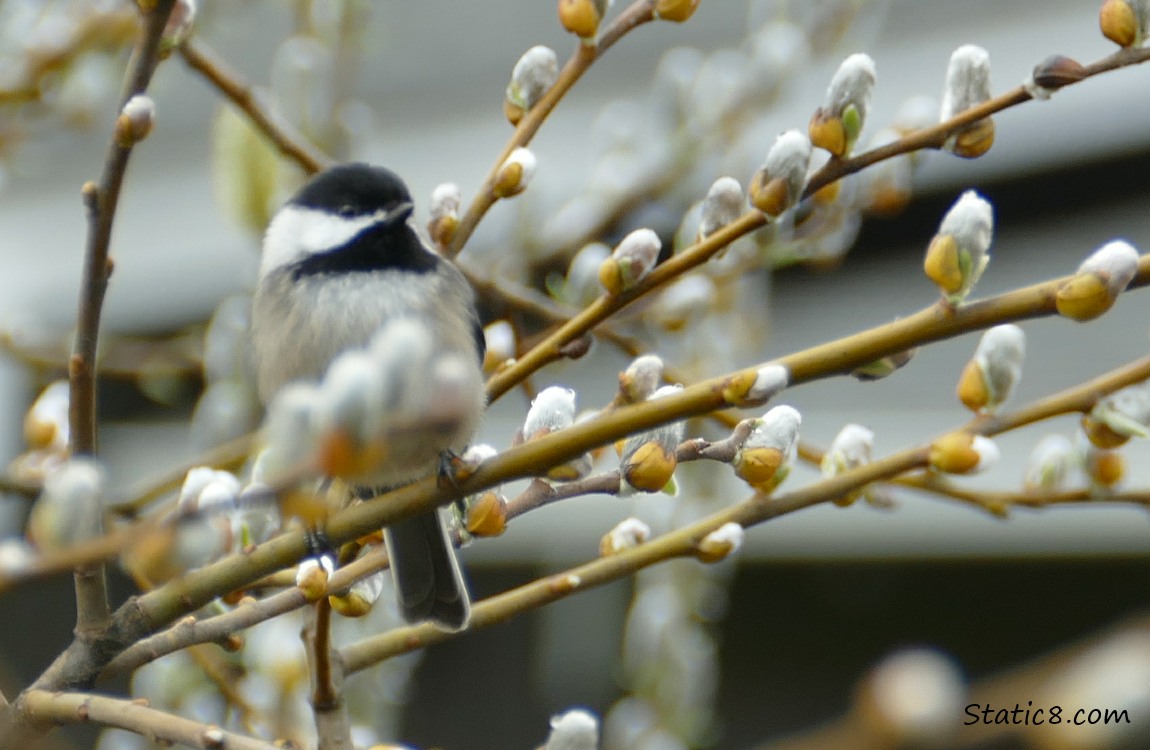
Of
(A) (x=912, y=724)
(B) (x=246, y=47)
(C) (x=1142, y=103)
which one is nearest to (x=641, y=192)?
Answer: (A) (x=912, y=724)

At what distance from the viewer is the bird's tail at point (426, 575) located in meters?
1.13

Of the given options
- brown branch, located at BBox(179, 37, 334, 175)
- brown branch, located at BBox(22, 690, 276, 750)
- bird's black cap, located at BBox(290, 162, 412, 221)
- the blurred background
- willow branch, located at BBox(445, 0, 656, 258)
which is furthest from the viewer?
the blurred background

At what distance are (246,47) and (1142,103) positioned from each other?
284 centimetres

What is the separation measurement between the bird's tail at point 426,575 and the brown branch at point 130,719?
37 cm

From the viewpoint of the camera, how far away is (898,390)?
3408 millimetres

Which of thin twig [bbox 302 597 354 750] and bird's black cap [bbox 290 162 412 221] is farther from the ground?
bird's black cap [bbox 290 162 412 221]

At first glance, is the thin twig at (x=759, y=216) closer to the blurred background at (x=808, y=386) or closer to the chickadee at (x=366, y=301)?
the chickadee at (x=366, y=301)

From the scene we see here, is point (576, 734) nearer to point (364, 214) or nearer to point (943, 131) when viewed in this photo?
point (943, 131)

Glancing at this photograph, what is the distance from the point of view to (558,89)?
0.96 meters

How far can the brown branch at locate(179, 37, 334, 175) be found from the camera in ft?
3.44

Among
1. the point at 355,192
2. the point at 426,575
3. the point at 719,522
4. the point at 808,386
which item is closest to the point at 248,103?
the point at 355,192

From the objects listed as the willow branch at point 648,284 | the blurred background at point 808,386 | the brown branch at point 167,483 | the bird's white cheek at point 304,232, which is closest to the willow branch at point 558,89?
the willow branch at point 648,284

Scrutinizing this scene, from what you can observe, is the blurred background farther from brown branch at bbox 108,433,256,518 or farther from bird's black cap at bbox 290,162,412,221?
brown branch at bbox 108,433,256,518

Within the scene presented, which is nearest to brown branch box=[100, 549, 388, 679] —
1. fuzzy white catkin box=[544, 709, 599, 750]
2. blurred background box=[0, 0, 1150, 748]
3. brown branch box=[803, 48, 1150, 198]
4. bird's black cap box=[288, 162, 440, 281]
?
fuzzy white catkin box=[544, 709, 599, 750]
